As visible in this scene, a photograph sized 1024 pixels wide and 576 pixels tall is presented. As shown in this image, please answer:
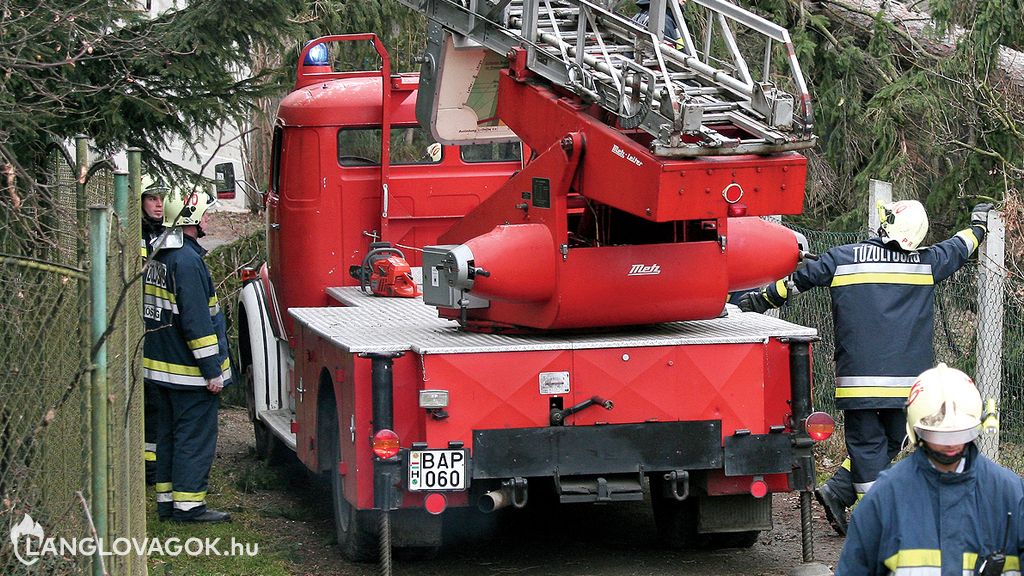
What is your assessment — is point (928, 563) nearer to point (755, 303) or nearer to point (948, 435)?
point (948, 435)

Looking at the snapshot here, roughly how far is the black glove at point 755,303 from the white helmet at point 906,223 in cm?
75

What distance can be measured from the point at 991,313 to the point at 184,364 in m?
4.99

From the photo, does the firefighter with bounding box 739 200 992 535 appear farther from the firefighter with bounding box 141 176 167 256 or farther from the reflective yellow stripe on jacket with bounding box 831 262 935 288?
the firefighter with bounding box 141 176 167 256

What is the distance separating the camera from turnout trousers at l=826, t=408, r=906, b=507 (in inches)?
308

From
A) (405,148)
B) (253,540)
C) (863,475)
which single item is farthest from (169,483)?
(863,475)

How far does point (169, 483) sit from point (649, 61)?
3941mm

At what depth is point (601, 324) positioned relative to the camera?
7.08 m

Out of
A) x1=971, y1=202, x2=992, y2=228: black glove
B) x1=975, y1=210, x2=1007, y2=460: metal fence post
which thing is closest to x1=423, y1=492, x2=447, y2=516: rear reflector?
x1=971, y1=202, x2=992, y2=228: black glove

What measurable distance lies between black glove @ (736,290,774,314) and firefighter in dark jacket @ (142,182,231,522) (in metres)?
3.13

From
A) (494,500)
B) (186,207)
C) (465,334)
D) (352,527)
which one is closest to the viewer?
(494,500)

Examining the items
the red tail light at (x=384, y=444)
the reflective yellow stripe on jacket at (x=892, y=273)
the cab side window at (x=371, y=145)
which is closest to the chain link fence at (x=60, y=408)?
the red tail light at (x=384, y=444)

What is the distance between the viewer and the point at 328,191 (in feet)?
31.8

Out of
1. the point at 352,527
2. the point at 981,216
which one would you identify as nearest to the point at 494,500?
the point at 352,527

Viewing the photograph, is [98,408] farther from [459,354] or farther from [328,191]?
[328,191]
